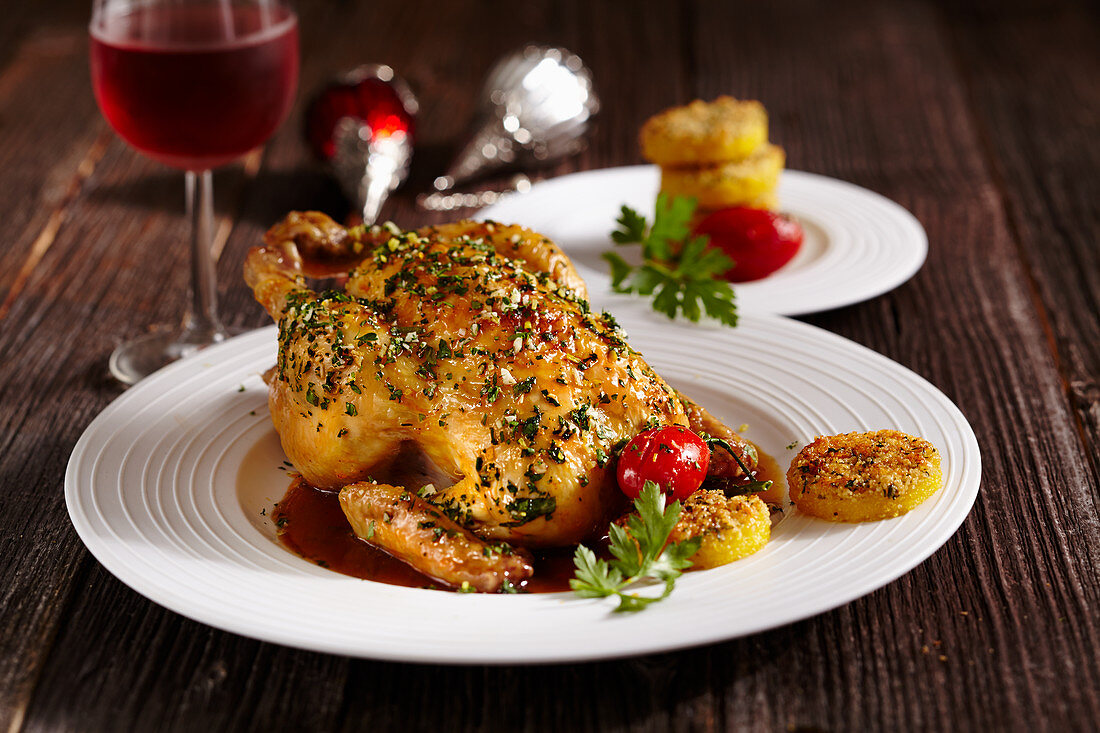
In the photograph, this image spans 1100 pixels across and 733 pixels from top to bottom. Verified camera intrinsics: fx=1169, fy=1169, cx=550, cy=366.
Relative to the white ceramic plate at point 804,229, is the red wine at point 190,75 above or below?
above

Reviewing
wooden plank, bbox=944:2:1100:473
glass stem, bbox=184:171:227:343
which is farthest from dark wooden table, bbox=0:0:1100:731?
glass stem, bbox=184:171:227:343

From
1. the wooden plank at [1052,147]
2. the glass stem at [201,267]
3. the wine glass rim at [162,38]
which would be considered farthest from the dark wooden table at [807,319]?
the wine glass rim at [162,38]

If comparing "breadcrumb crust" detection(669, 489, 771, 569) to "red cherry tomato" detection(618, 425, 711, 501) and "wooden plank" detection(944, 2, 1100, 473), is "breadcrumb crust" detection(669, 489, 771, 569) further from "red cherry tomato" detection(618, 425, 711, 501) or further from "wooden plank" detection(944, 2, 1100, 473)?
"wooden plank" detection(944, 2, 1100, 473)

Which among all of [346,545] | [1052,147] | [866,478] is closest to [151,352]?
[346,545]

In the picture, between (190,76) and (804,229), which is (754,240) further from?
(190,76)

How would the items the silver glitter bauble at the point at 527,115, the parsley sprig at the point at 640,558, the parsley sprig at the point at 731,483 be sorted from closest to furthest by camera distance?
the parsley sprig at the point at 640,558 → the parsley sprig at the point at 731,483 → the silver glitter bauble at the point at 527,115

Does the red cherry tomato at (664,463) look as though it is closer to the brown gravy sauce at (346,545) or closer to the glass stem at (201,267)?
the brown gravy sauce at (346,545)

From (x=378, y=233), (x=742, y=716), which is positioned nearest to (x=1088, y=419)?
(x=742, y=716)
